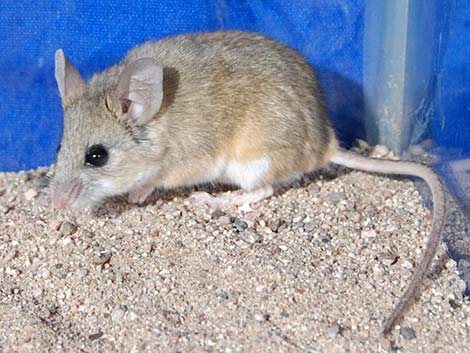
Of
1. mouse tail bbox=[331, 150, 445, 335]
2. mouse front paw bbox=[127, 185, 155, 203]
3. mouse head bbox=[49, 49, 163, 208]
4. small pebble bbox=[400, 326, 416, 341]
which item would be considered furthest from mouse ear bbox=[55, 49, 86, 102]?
small pebble bbox=[400, 326, 416, 341]

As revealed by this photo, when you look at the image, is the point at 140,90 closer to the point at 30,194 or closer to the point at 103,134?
the point at 103,134

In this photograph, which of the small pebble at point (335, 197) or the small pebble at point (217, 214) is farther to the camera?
the small pebble at point (335, 197)

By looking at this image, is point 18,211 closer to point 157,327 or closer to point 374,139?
point 157,327

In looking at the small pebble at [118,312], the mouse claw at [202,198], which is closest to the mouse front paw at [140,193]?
the mouse claw at [202,198]

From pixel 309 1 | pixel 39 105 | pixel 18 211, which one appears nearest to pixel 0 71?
pixel 39 105

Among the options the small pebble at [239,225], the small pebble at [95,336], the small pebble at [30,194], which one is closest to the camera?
the small pebble at [95,336]

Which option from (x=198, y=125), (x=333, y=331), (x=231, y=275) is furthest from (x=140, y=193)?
(x=333, y=331)

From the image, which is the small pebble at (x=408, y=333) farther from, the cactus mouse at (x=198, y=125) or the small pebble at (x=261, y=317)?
the cactus mouse at (x=198, y=125)
